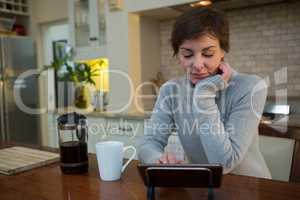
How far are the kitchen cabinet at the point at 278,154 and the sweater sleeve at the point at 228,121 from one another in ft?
0.54

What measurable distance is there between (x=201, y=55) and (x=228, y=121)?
0.26 metres

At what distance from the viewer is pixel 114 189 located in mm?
891

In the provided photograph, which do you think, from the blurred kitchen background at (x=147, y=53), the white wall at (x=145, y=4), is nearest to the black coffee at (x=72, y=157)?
the blurred kitchen background at (x=147, y=53)

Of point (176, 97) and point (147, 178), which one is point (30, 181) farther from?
point (176, 97)

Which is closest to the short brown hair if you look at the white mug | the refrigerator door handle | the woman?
the woman

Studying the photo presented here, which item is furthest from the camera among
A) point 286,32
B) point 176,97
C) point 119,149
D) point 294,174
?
point 286,32

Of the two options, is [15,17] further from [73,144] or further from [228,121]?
[228,121]

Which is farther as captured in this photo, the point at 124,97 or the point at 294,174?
the point at 124,97

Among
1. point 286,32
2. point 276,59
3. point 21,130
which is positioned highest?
point 286,32

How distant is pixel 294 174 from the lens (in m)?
1.07

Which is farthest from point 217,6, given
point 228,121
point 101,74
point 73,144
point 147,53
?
point 73,144

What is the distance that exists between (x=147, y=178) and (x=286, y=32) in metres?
2.07

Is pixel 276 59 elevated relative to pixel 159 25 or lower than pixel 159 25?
lower

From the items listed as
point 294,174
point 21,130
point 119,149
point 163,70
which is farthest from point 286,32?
point 21,130
